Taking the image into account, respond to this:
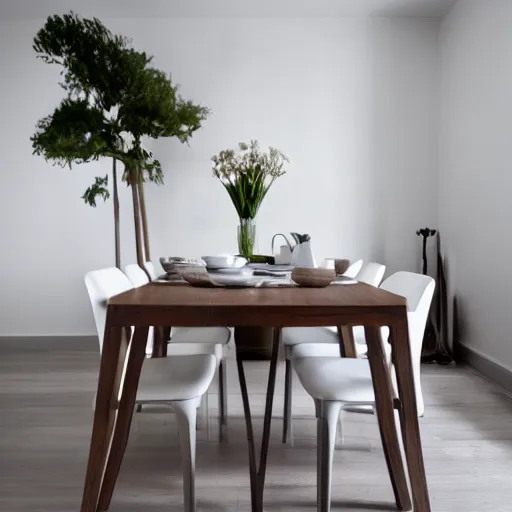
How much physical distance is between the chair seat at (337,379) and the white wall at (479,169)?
2.04 meters


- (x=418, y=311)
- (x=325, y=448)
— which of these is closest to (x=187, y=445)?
(x=325, y=448)

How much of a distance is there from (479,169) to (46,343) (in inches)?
149

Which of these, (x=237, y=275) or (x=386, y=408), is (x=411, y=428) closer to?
(x=386, y=408)

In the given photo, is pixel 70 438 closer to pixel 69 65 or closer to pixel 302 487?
pixel 302 487

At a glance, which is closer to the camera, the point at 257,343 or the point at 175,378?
the point at 175,378

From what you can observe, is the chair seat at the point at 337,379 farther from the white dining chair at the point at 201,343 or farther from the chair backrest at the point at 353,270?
the chair backrest at the point at 353,270

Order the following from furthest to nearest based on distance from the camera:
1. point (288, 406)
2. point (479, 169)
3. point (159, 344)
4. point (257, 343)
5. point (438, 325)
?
point (438, 325), point (257, 343), point (479, 169), point (159, 344), point (288, 406)

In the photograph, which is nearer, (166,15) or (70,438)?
(70,438)

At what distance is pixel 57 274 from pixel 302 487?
3.55 metres

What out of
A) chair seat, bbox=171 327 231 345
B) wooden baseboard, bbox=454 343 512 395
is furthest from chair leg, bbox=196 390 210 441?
wooden baseboard, bbox=454 343 512 395

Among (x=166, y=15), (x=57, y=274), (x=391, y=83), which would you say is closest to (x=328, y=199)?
(x=391, y=83)

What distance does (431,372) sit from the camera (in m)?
4.11

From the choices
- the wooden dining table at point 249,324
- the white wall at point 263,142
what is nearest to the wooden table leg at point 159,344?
the wooden dining table at point 249,324

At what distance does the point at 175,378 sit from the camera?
1.84m
